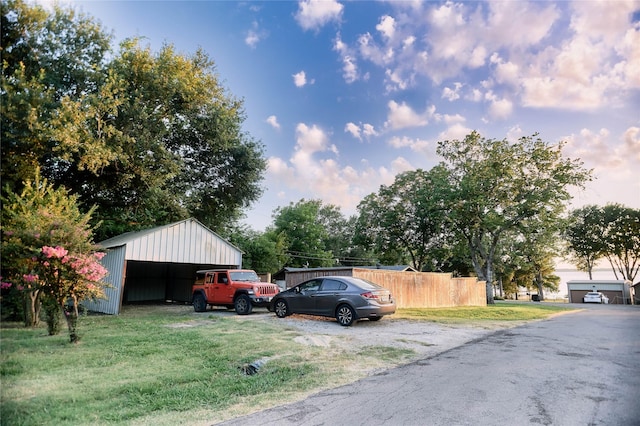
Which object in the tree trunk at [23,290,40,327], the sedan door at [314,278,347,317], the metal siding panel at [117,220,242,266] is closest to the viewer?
the tree trunk at [23,290,40,327]

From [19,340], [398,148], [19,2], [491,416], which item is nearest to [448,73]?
[398,148]

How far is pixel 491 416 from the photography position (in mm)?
3793

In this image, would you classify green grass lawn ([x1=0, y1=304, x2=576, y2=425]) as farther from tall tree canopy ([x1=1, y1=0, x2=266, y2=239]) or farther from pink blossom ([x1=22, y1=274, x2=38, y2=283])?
tall tree canopy ([x1=1, y1=0, x2=266, y2=239])

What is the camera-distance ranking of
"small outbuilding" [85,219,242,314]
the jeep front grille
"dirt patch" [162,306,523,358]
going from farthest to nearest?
1. "small outbuilding" [85,219,242,314]
2. the jeep front grille
3. "dirt patch" [162,306,523,358]

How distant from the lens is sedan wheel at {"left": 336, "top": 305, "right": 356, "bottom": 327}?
1050cm

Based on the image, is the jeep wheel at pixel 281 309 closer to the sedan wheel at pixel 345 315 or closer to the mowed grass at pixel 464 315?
the sedan wheel at pixel 345 315

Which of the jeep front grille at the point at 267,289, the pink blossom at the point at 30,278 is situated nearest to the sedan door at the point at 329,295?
the jeep front grille at the point at 267,289

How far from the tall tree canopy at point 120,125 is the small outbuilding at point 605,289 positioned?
50485 millimetres

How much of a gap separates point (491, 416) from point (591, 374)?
3.08 meters

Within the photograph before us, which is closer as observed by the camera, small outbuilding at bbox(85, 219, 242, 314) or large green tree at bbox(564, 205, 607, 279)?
small outbuilding at bbox(85, 219, 242, 314)

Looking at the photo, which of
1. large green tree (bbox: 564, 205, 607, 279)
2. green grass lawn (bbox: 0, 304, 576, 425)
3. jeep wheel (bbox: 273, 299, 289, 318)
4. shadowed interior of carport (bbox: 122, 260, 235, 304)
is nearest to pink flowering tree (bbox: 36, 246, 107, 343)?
green grass lawn (bbox: 0, 304, 576, 425)

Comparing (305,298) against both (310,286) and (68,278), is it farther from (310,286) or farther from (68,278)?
(68,278)

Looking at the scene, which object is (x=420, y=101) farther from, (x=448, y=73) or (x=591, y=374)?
(x=591, y=374)

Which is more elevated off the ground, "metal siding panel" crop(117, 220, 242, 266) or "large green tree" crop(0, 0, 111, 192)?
"large green tree" crop(0, 0, 111, 192)
